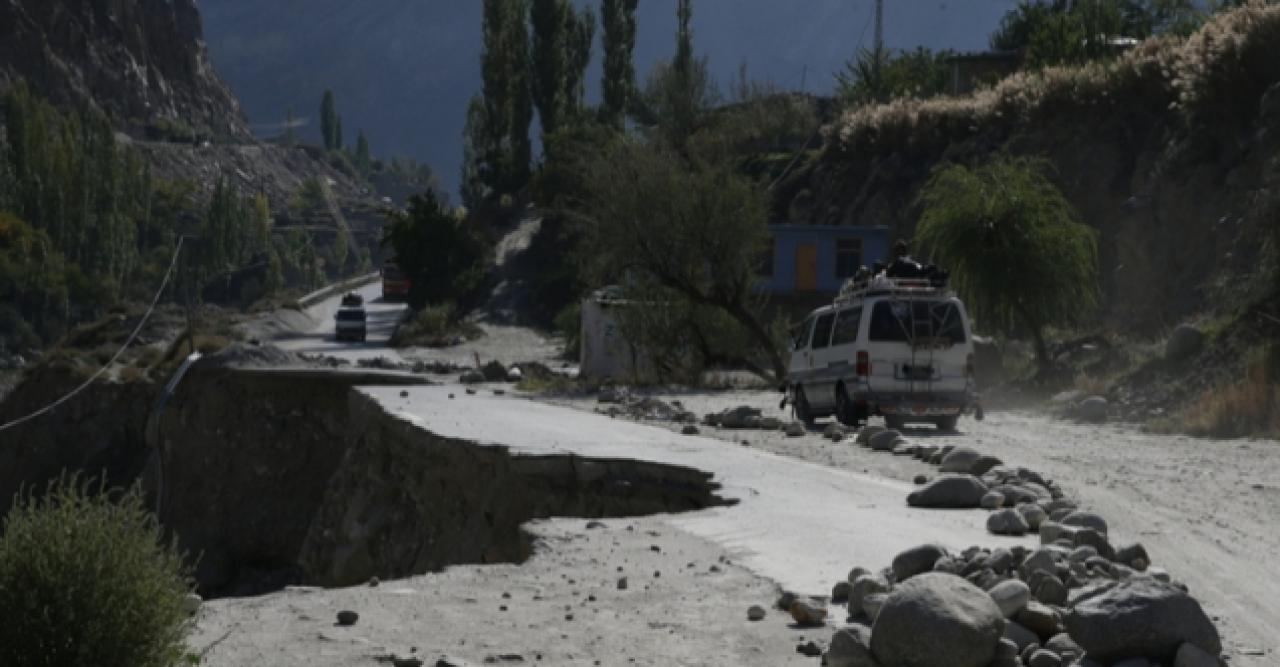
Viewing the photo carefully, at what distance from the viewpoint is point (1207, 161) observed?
40.7m

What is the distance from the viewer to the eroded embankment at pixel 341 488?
18336 millimetres

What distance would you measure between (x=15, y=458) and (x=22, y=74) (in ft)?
489

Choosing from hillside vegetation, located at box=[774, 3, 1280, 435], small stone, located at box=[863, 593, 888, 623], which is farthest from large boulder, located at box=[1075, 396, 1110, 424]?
Result: small stone, located at box=[863, 593, 888, 623]

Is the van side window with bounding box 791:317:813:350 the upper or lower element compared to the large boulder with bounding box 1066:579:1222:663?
upper

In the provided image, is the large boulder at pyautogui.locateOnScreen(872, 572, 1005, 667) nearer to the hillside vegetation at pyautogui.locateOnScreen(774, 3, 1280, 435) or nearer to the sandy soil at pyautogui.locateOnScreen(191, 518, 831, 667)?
the sandy soil at pyautogui.locateOnScreen(191, 518, 831, 667)

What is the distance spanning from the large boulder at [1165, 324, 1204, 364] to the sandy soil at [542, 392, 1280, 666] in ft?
8.62

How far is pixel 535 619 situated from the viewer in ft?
31.8

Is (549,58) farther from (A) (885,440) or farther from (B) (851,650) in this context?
(B) (851,650)

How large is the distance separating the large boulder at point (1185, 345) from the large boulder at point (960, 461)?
13.1m

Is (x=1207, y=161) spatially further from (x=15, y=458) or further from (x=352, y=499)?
(x=15, y=458)

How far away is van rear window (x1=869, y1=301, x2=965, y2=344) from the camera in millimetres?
24109

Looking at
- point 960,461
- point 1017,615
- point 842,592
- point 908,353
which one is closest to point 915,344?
point 908,353

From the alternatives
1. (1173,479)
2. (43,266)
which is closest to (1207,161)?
(1173,479)

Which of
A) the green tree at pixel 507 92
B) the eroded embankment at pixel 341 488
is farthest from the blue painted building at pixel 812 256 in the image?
the green tree at pixel 507 92
